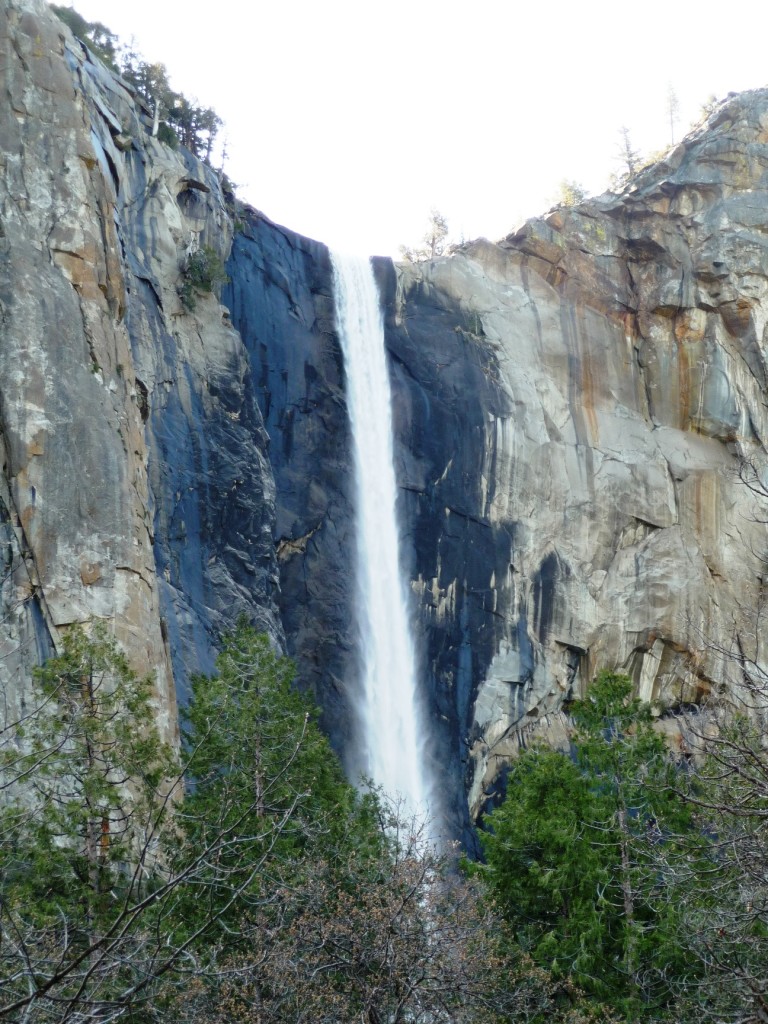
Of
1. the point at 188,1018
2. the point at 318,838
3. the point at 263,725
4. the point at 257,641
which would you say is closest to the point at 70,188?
the point at 257,641

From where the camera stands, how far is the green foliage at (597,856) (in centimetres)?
1571

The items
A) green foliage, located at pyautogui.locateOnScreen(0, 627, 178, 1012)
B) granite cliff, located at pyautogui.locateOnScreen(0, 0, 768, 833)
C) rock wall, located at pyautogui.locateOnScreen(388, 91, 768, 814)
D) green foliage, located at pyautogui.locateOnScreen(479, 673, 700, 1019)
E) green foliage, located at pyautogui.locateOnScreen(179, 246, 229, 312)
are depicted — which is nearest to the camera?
green foliage, located at pyautogui.locateOnScreen(0, 627, 178, 1012)

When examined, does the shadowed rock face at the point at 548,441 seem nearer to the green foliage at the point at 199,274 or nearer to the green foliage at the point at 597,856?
the green foliage at the point at 199,274

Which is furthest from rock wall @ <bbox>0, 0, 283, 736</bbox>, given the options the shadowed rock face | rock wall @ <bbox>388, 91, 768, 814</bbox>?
rock wall @ <bbox>388, 91, 768, 814</bbox>

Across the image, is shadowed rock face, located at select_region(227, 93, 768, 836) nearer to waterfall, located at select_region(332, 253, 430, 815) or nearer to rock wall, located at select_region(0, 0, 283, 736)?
waterfall, located at select_region(332, 253, 430, 815)

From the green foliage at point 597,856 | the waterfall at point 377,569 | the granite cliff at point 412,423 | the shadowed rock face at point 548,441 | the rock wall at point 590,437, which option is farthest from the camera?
the rock wall at point 590,437

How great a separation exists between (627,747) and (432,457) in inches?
686

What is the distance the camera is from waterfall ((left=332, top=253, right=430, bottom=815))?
30.6 metres

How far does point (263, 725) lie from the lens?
54.7 feet

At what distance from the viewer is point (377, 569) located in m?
32.8

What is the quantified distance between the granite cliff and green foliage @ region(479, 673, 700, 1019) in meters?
6.64

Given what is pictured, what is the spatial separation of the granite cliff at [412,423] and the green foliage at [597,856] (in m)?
6.64

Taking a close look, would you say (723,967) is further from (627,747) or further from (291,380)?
(291,380)

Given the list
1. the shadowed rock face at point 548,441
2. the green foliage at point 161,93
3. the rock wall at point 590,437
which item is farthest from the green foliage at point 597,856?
the green foliage at point 161,93
